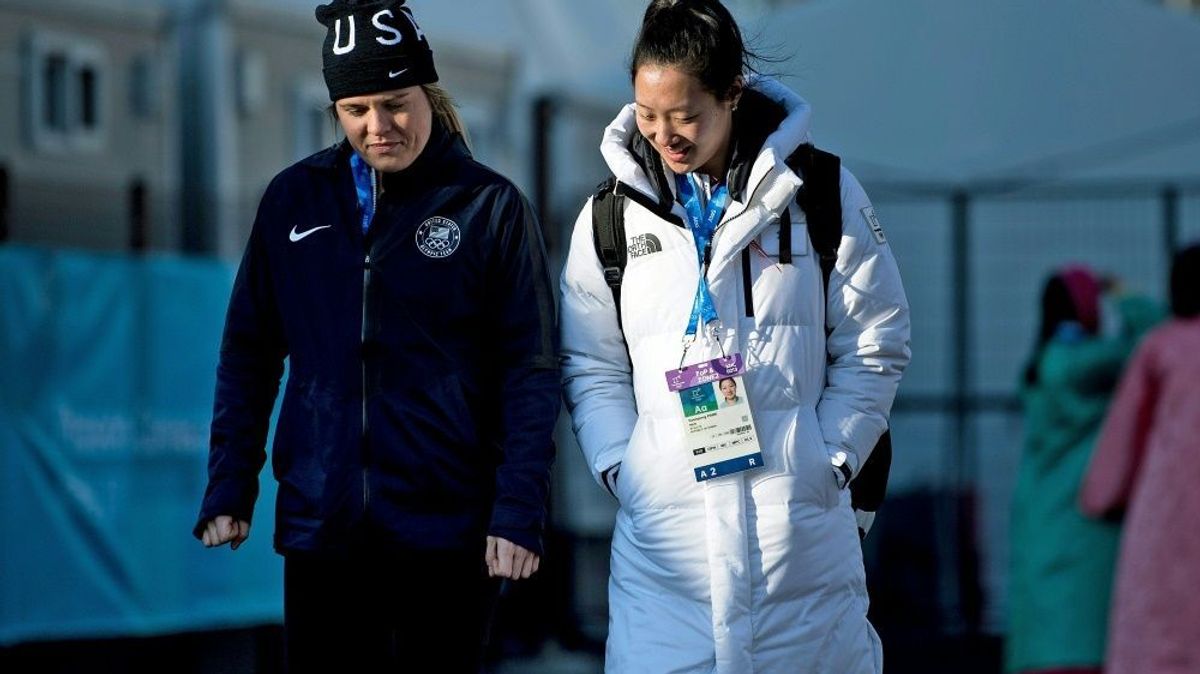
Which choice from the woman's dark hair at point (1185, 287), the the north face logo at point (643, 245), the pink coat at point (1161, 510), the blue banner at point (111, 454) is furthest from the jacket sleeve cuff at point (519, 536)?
the blue banner at point (111, 454)

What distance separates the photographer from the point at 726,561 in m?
4.48

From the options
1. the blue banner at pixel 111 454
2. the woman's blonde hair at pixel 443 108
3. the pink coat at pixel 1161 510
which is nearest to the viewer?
the woman's blonde hair at pixel 443 108

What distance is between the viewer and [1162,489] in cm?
567

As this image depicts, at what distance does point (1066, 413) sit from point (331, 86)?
3.58m

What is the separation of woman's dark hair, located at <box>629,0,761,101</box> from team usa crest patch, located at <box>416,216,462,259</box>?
50 centimetres

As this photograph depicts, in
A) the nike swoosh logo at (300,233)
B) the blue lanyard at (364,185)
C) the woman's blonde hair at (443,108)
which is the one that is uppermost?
the woman's blonde hair at (443,108)

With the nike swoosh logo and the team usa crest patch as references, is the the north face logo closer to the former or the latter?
the team usa crest patch

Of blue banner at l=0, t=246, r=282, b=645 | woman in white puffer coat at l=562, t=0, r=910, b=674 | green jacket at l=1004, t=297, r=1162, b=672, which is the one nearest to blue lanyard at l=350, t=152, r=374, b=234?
woman in white puffer coat at l=562, t=0, r=910, b=674

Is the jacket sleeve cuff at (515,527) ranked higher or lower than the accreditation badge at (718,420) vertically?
lower

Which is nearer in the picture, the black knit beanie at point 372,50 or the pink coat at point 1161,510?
the black knit beanie at point 372,50

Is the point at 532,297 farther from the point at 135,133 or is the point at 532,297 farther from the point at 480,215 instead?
the point at 135,133

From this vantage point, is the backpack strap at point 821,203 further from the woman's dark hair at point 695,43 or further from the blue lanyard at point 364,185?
the blue lanyard at point 364,185

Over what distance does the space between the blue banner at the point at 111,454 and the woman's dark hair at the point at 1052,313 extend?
154 inches

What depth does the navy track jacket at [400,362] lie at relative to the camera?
449 cm
